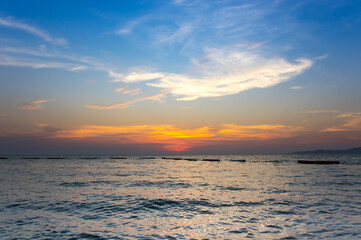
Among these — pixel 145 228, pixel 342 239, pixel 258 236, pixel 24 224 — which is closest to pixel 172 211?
pixel 145 228

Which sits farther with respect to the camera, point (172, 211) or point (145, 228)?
point (172, 211)

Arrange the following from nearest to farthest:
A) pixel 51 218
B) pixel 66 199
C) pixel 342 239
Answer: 1. pixel 342 239
2. pixel 51 218
3. pixel 66 199

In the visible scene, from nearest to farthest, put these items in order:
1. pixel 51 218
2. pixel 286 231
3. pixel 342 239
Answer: pixel 342 239
pixel 286 231
pixel 51 218

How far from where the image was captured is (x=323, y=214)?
20234 mm

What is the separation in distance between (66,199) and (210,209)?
54.2 feet

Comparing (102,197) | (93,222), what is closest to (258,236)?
(93,222)

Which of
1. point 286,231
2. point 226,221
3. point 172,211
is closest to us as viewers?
point 286,231

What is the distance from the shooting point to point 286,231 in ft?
51.4

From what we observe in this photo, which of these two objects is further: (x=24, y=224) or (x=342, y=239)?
(x=24, y=224)

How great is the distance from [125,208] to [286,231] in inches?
557

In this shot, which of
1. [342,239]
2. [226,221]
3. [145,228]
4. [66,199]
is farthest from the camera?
[66,199]

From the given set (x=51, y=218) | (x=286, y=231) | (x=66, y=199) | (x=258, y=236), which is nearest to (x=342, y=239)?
(x=286, y=231)

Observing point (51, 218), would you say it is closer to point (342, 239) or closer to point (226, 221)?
point (226, 221)

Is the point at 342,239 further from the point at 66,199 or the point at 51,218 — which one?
the point at 66,199
